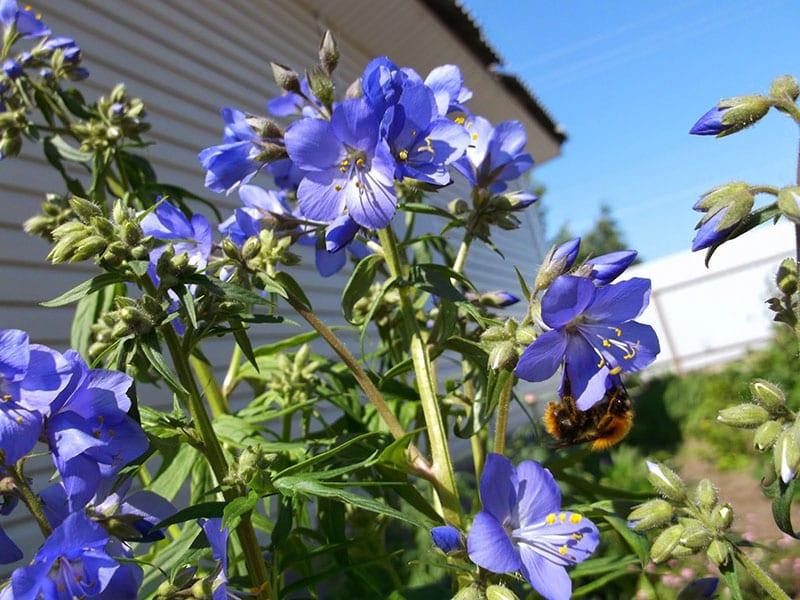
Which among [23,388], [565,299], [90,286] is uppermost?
[90,286]

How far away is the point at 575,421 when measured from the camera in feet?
4.31

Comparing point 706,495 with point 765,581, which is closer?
point 765,581

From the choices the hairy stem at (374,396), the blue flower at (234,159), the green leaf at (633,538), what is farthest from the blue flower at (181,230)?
the green leaf at (633,538)

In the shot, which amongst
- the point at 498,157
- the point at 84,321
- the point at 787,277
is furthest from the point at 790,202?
the point at 84,321

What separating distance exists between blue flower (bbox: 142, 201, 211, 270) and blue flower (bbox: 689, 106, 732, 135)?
884 mm

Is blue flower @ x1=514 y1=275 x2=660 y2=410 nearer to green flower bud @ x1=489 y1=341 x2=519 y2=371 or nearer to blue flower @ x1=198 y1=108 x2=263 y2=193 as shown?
green flower bud @ x1=489 y1=341 x2=519 y2=371

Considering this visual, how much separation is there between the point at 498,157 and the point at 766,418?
0.80 metres

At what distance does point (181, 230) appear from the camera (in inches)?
56.9

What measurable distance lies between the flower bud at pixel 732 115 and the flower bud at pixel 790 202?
0.51 ft

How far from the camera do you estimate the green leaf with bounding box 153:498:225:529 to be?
3.22 ft

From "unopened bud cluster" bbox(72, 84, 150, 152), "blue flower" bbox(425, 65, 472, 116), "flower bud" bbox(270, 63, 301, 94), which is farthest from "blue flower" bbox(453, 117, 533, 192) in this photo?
"unopened bud cluster" bbox(72, 84, 150, 152)

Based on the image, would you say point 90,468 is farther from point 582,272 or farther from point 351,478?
point 351,478

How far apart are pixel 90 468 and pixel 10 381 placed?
0.15 meters

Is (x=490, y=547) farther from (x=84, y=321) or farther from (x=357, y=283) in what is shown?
(x=84, y=321)
